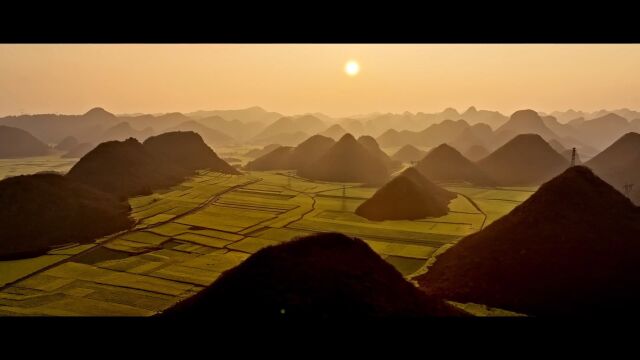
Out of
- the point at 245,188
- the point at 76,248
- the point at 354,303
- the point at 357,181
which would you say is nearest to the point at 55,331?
the point at 354,303

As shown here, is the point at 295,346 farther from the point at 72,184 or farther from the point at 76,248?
the point at 72,184

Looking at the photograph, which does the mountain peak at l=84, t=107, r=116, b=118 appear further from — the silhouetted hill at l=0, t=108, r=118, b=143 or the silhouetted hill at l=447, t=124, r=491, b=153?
the silhouetted hill at l=447, t=124, r=491, b=153

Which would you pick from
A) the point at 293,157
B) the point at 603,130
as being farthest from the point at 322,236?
the point at 603,130

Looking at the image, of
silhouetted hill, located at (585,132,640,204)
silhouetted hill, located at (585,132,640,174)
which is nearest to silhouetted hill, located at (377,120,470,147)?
silhouetted hill, located at (585,132,640,174)

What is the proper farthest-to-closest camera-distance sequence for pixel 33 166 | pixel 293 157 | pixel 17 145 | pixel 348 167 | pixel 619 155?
pixel 17 145
pixel 293 157
pixel 33 166
pixel 348 167
pixel 619 155

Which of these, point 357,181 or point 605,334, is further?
point 357,181

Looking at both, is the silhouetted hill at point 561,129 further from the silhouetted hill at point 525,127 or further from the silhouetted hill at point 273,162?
the silhouetted hill at point 273,162

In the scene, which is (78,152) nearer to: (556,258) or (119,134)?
(119,134)
